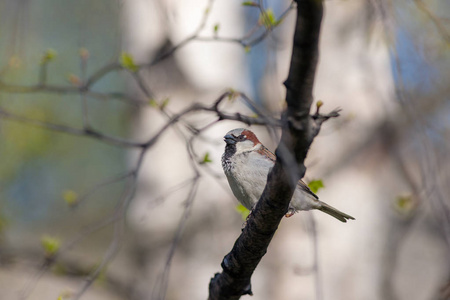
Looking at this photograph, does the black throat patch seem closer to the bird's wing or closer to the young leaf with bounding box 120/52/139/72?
the bird's wing

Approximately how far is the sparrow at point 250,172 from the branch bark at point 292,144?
0.69m

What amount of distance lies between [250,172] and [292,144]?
1.37m

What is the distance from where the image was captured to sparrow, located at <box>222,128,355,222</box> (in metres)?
2.91

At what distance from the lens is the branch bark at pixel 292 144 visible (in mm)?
1324

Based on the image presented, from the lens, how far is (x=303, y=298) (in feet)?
14.9

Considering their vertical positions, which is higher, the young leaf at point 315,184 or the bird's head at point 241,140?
the bird's head at point 241,140

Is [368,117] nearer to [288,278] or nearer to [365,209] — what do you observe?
[365,209]

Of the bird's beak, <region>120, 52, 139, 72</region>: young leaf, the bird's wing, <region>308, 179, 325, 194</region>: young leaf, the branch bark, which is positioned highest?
<region>120, 52, 139, 72</region>: young leaf

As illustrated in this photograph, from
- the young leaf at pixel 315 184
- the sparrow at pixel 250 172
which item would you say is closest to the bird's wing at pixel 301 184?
the sparrow at pixel 250 172

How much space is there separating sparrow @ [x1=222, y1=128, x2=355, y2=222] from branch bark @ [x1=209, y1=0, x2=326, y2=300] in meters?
0.69

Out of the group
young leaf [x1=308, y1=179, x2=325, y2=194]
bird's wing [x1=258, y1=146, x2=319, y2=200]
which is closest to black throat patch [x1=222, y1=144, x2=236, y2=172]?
A: bird's wing [x1=258, y1=146, x2=319, y2=200]

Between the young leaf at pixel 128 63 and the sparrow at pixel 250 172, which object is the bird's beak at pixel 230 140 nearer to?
the sparrow at pixel 250 172

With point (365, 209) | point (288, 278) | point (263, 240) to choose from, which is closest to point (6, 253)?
point (288, 278)

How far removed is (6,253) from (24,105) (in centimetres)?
444
